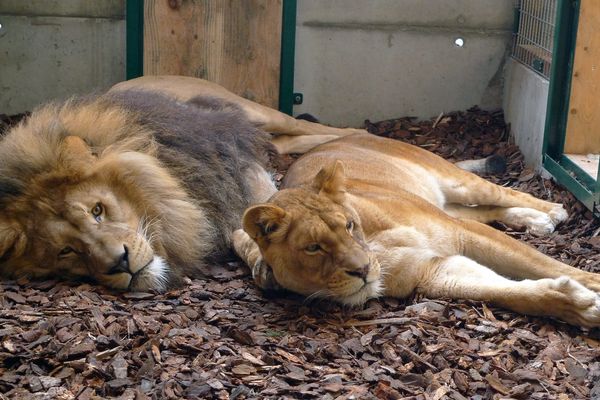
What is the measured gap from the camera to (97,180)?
4.25 meters

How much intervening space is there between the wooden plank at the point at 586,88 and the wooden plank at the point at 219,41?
2200 mm

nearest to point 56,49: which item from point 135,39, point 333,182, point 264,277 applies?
point 135,39

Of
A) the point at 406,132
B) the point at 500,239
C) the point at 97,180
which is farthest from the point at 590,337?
the point at 406,132

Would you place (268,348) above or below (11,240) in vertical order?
below

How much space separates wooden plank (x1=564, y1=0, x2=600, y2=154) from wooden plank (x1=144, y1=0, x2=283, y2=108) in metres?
2.20

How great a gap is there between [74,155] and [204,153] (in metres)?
0.75

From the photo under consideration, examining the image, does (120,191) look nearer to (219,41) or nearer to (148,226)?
(148,226)

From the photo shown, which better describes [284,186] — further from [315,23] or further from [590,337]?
[315,23]

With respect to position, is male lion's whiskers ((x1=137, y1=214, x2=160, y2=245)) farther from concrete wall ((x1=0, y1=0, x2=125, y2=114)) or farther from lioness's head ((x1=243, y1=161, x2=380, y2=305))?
concrete wall ((x1=0, y1=0, x2=125, y2=114))

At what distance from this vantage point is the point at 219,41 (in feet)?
22.4

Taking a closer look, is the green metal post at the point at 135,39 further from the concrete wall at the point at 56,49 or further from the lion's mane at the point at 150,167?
the lion's mane at the point at 150,167

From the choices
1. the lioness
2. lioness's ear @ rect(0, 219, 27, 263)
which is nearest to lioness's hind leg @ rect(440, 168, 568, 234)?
the lioness

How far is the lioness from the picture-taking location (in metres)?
3.84

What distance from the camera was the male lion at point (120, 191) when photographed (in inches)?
164
